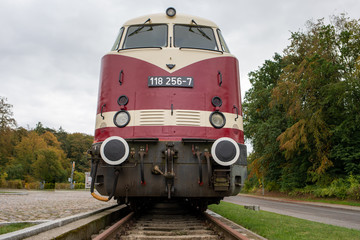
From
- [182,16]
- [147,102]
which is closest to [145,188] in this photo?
[147,102]

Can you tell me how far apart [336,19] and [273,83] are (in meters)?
9.82

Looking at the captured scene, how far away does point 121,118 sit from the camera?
545 cm

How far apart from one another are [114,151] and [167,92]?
57.2 inches

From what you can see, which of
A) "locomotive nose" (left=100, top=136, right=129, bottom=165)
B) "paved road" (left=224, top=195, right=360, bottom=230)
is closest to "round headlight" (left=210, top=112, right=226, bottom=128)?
"locomotive nose" (left=100, top=136, right=129, bottom=165)

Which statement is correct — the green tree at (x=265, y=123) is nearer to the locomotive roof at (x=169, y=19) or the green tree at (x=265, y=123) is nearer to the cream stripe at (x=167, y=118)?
the locomotive roof at (x=169, y=19)

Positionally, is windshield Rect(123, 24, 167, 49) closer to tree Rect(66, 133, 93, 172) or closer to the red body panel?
the red body panel

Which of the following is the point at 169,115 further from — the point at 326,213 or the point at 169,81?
the point at 326,213

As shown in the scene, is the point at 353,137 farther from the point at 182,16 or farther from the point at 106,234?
the point at 106,234

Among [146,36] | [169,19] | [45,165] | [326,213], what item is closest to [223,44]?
[169,19]

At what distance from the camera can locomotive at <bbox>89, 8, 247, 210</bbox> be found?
498 cm

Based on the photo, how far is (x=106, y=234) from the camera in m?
4.38

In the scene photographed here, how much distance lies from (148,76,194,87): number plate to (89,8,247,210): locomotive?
0.7 inches

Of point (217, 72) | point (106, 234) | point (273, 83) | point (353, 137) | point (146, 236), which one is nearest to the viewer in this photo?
point (106, 234)

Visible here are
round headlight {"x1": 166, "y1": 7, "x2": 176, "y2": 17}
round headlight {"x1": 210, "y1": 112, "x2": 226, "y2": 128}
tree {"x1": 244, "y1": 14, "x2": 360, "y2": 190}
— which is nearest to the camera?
round headlight {"x1": 210, "y1": 112, "x2": 226, "y2": 128}
